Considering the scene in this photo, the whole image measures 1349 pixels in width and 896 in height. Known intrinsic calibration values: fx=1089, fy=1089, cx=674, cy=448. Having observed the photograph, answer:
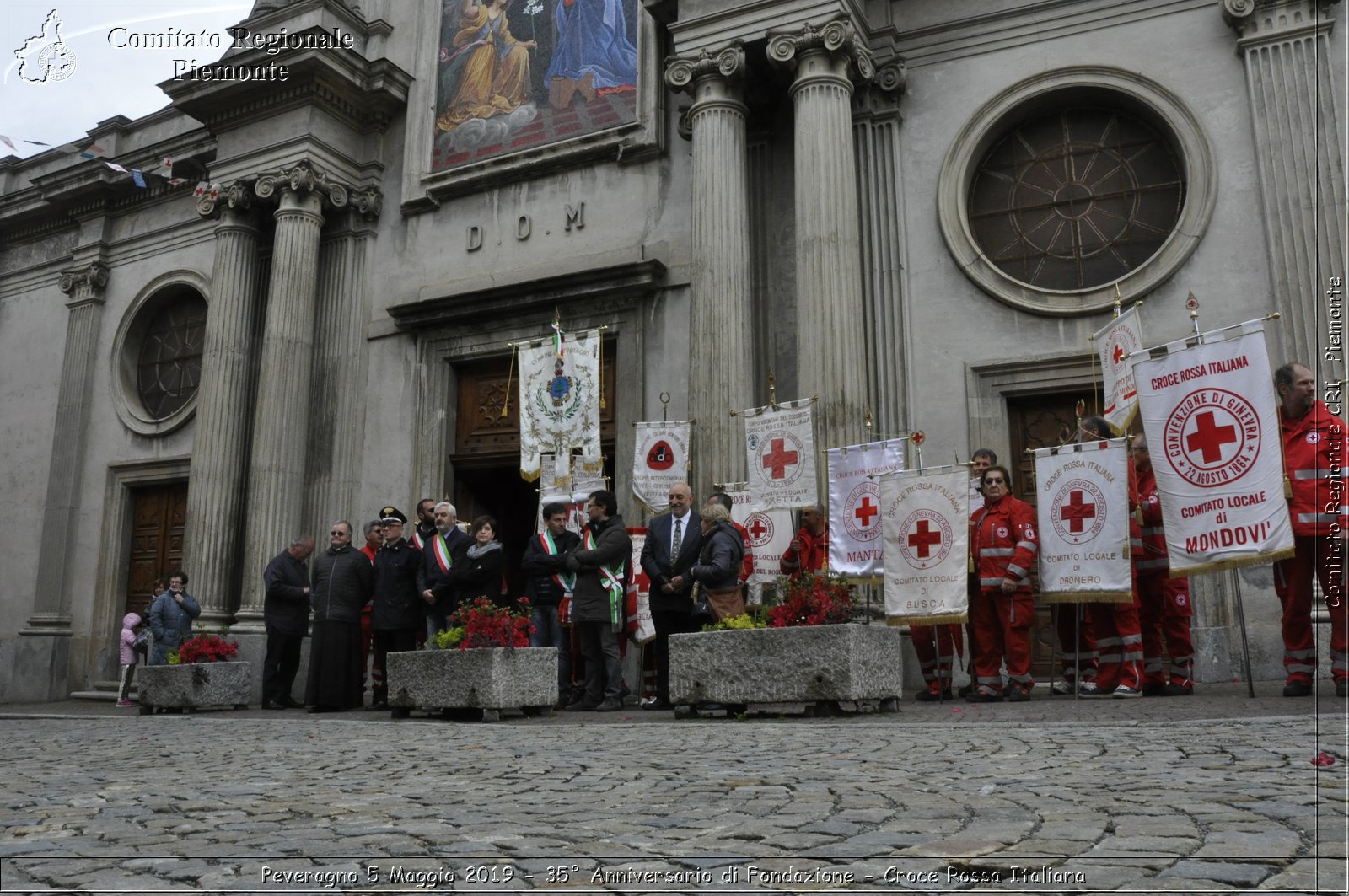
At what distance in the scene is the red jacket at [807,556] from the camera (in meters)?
10.6

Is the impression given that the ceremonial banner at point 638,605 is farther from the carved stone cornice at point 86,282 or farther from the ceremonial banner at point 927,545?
the carved stone cornice at point 86,282

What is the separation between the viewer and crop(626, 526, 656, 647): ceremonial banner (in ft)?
37.0

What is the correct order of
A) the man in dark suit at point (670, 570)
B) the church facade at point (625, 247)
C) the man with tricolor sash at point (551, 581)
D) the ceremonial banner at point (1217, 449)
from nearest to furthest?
the ceremonial banner at point (1217, 449) → the man in dark suit at point (670, 570) → the man with tricolor sash at point (551, 581) → the church facade at point (625, 247)

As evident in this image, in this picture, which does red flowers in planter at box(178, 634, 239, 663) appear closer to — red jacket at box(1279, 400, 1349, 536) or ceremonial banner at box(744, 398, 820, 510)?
ceremonial banner at box(744, 398, 820, 510)

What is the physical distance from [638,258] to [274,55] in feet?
22.2

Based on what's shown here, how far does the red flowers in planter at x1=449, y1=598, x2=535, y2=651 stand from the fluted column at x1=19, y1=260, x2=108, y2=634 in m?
13.2

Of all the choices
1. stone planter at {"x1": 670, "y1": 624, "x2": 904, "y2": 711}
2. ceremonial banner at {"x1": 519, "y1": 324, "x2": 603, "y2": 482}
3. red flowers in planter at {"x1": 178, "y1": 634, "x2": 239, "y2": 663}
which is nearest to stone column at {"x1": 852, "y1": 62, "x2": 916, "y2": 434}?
A: ceremonial banner at {"x1": 519, "y1": 324, "x2": 603, "y2": 482}

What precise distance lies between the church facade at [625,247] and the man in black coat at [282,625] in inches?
123

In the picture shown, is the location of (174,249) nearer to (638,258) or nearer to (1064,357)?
(638,258)

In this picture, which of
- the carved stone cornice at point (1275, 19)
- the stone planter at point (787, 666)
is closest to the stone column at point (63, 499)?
the stone planter at point (787, 666)

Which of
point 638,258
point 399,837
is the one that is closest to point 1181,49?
point 638,258

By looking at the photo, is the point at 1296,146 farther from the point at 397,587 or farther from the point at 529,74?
the point at 397,587

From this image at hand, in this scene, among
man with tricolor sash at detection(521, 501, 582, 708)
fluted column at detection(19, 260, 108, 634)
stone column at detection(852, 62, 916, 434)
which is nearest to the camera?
man with tricolor sash at detection(521, 501, 582, 708)

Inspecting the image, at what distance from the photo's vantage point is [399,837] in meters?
3.41
